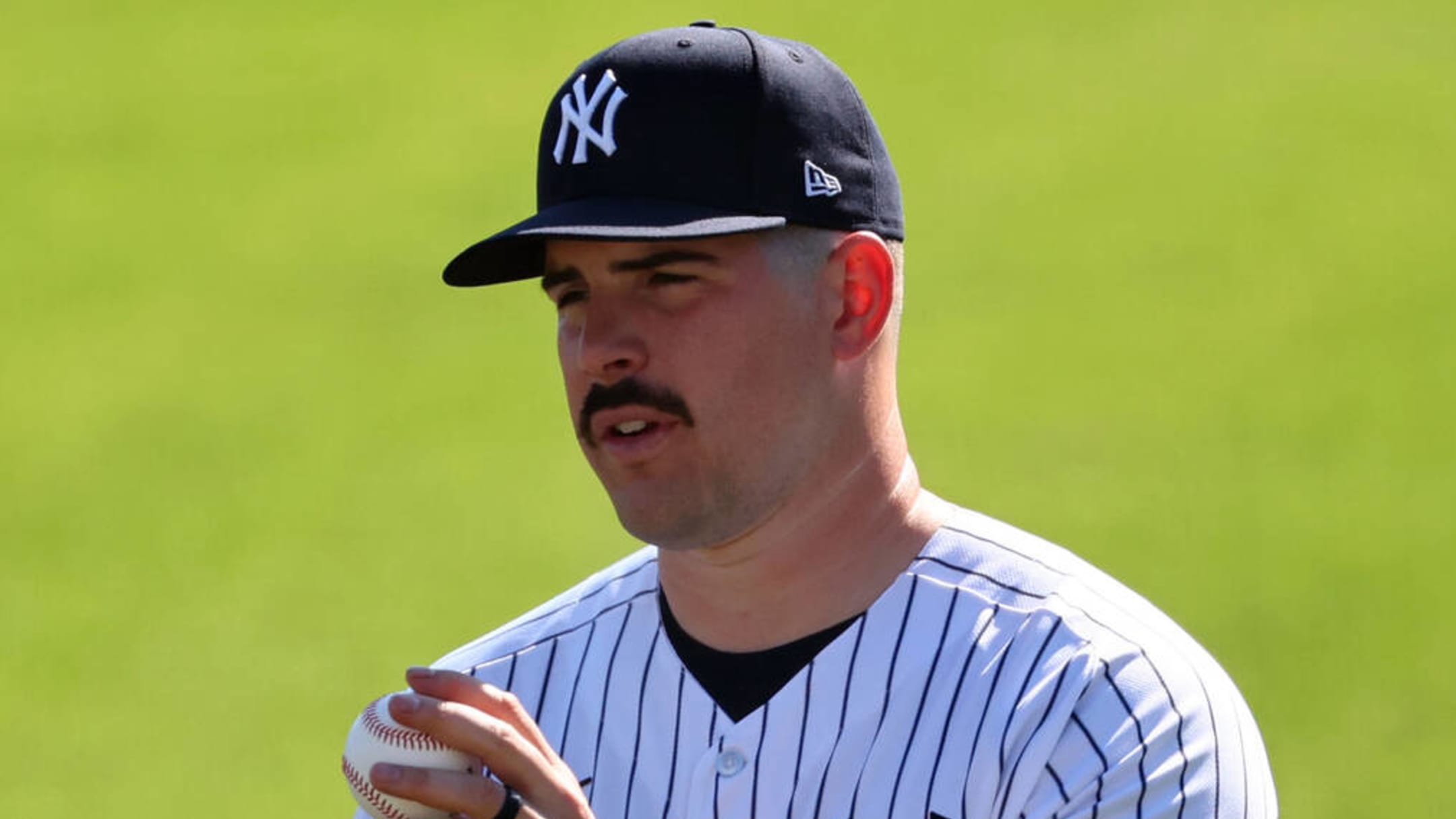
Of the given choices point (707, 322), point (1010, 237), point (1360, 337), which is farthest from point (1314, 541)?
point (707, 322)

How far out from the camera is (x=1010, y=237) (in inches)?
420

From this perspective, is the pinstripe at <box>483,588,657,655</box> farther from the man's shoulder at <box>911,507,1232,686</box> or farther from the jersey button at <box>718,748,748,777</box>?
the man's shoulder at <box>911,507,1232,686</box>

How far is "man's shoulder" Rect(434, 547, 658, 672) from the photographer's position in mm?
2930

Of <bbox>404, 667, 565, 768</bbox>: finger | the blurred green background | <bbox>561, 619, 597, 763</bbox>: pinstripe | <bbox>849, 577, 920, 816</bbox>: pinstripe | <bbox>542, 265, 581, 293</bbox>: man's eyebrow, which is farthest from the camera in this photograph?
the blurred green background

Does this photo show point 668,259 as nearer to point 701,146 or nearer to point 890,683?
point 701,146

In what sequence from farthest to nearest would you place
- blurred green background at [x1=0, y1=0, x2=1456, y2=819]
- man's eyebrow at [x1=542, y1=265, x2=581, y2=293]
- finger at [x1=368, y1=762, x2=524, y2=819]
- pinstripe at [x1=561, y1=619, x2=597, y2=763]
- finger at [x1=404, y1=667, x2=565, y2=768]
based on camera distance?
blurred green background at [x1=0, y1=0, x2=1456, y2=819]
pinstripe at [x1=561, y1=619, x2=597, y2=763]
man's eyebrow at [x1=542, y1=265, x2=581, y2=293]
finger at [x1=404, y1=667, x2=565, y2=768]
finger at [x1=368, y1=762, x2=524, y2=819]

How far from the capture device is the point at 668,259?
103 inches

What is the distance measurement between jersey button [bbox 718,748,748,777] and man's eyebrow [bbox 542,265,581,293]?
0.64 metres

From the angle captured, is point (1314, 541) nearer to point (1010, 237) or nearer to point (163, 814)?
point (1010, 237)

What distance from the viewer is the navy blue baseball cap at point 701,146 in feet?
8.54

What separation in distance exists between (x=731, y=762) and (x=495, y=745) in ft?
1.27

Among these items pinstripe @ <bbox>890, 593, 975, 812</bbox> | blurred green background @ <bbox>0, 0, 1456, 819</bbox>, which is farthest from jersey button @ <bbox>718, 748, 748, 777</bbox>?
blurred green background @ <bbox>0, 0, 1456, 819</bbox>

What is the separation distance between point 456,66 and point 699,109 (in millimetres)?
9843

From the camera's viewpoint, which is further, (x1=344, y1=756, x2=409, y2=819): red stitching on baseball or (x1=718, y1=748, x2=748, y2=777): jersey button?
(x1=718, y1=748, x2=748, y2=777): jersey button
